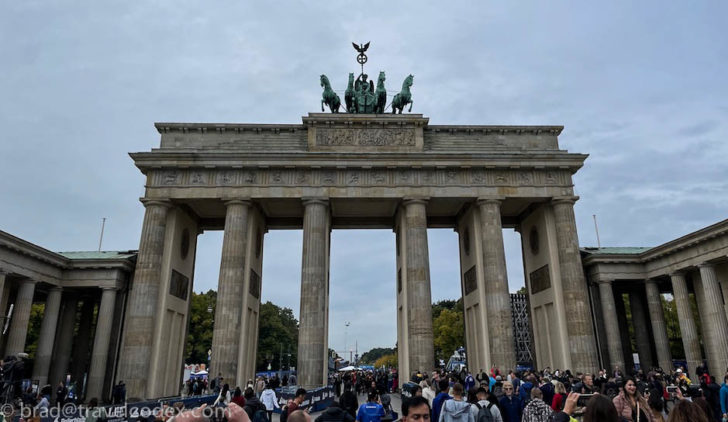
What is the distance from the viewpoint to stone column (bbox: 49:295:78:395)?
32.8m

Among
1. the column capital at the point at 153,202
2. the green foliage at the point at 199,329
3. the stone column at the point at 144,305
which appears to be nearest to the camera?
the stone column at the point at 144,305

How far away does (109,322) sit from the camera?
1228 inches

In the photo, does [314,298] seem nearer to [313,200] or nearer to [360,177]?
[313,200]

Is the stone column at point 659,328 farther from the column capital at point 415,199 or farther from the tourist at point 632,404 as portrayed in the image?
the tourist at point 632,404

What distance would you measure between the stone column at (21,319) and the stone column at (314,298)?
55.2 feet

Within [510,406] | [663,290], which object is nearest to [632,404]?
[510,406]

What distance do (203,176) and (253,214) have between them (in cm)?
428

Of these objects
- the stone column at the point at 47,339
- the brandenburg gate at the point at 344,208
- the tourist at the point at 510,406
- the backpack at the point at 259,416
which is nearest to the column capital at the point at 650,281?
the brandenburg gate at the point at 344,208

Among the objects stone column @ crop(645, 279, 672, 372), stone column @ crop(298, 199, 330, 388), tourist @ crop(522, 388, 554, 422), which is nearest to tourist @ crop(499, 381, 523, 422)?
tourist @ crop(522, 388, 554, 422)

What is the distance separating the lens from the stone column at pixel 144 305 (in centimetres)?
2673

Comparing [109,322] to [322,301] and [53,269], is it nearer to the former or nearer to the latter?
[53,269]

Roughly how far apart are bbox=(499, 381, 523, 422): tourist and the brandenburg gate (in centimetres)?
1863

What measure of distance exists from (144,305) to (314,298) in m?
10.4

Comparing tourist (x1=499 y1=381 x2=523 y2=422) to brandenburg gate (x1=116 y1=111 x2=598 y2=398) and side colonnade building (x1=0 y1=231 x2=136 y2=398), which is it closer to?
brandenburg gate (x1=116 y1=111 x2=598 y2=398)
